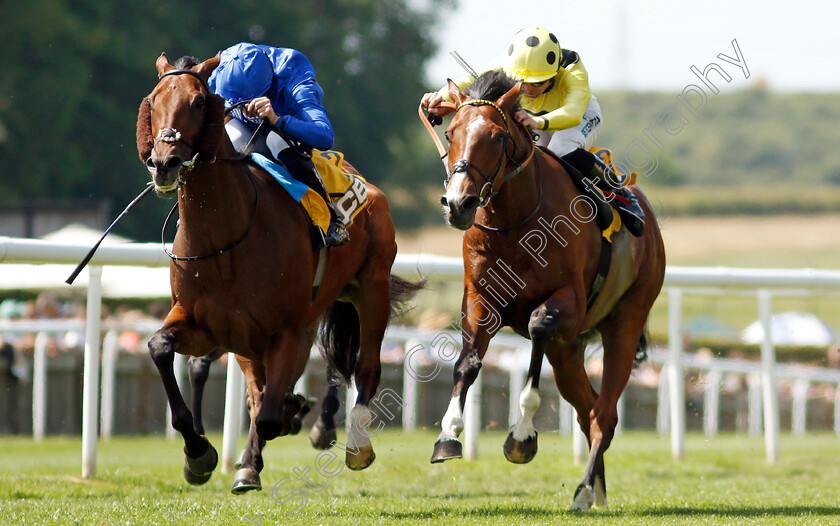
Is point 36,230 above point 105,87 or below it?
below

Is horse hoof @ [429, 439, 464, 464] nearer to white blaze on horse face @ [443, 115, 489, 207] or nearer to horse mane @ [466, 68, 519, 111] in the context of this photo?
white blaze on horse face @ [443, 115, 489, 207]

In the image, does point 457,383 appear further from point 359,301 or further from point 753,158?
point 753,158

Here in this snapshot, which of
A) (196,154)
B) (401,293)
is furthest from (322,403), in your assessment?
(196,154)

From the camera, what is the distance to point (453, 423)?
538 cm

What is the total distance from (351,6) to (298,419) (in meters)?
28.6

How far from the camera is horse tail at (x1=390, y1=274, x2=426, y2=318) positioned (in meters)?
6.80

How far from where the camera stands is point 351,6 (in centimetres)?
3334

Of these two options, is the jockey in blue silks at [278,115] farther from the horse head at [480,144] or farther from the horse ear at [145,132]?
the horse ear at [145,132]

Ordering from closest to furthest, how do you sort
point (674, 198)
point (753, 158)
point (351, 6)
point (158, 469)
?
1. point (158, 469)
2. point (351, 6)
3. point (674, 198)
4. point (753, 158)

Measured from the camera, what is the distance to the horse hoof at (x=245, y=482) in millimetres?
5125

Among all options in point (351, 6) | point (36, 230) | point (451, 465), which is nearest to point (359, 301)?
point (451, 465)

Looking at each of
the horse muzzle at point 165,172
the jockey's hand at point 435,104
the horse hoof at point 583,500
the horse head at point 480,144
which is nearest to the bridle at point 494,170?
the horse head at point 480,144

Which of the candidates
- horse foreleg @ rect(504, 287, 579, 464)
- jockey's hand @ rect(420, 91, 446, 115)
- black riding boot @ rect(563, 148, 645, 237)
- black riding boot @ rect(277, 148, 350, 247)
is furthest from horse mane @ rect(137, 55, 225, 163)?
black riding boot @ rect(563, 148, 645, 237)

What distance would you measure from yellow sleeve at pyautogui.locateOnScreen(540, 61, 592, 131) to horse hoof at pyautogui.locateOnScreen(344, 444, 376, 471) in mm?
1911
